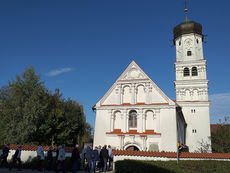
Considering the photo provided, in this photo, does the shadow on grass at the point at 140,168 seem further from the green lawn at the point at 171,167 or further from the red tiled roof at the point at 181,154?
the red tiled roof at the point at 181,154

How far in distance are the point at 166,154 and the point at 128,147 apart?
7.80 meters

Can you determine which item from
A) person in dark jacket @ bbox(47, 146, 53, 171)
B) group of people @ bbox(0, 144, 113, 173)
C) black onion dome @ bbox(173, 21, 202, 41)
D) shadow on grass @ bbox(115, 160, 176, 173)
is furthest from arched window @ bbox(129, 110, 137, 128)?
black onion dome @ bbox(173, 21, 202, 41)

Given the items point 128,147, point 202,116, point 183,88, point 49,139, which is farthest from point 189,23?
point 49,139

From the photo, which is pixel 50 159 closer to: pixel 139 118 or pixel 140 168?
pixel 140 168

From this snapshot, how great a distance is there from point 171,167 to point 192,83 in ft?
83.9

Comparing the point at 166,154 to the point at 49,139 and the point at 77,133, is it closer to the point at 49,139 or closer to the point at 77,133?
the point at 49,139

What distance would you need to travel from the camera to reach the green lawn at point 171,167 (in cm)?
1080

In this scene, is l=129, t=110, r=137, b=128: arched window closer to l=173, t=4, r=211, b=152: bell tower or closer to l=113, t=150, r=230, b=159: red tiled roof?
l=113, t=150, r=230, b=159: red tiled roof

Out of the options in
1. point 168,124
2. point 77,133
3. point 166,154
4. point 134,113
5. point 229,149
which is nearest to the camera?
point 166,154

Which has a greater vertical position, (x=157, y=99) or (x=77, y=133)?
(x=157, y=99)

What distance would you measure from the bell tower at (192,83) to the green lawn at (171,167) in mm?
20751

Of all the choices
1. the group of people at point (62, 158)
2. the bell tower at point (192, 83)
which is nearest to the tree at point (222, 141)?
the bell tower at point (192, 83)

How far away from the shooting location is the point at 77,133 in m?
39.8

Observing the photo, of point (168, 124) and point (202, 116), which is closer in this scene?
Answer: point (168, 124)
